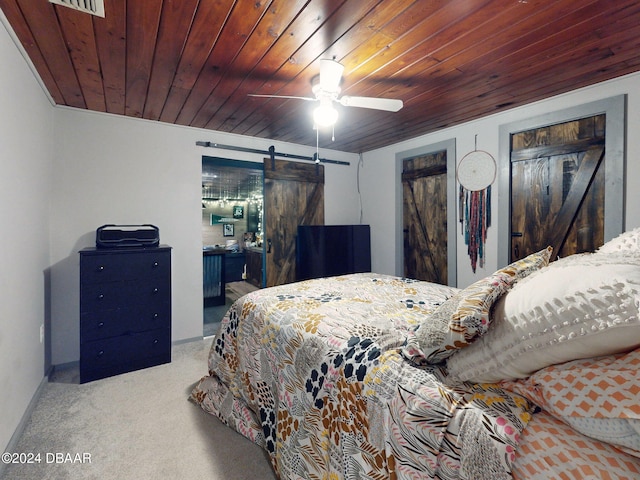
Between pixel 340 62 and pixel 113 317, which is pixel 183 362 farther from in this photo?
pixel 340 62

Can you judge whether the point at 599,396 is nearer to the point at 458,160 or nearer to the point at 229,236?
the point at 458,160

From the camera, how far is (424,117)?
10.3 feet

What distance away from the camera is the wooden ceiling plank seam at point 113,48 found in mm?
1582

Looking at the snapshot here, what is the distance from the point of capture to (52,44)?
1.85 m

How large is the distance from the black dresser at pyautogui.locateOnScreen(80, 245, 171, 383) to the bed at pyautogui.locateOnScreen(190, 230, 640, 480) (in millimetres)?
1667

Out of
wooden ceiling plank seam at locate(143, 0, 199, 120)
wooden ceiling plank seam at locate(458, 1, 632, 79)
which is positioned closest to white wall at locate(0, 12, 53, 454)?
wooden ceiling plank seam at locate(143, 0, 199, 120)

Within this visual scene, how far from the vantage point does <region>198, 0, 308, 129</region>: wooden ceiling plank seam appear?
1.54 metres

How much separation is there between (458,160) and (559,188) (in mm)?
1027

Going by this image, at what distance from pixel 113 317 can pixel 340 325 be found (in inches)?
86.3

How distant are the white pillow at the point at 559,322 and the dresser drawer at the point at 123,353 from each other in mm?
2722

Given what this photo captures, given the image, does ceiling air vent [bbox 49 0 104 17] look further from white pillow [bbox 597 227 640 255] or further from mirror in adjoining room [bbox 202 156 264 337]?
white pillow [bbox 597 227 640 255]

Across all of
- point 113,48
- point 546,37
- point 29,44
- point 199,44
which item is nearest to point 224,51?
point 199,44

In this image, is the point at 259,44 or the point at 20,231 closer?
the point at 259,44

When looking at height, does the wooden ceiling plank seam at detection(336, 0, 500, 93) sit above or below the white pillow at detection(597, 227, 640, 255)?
above
